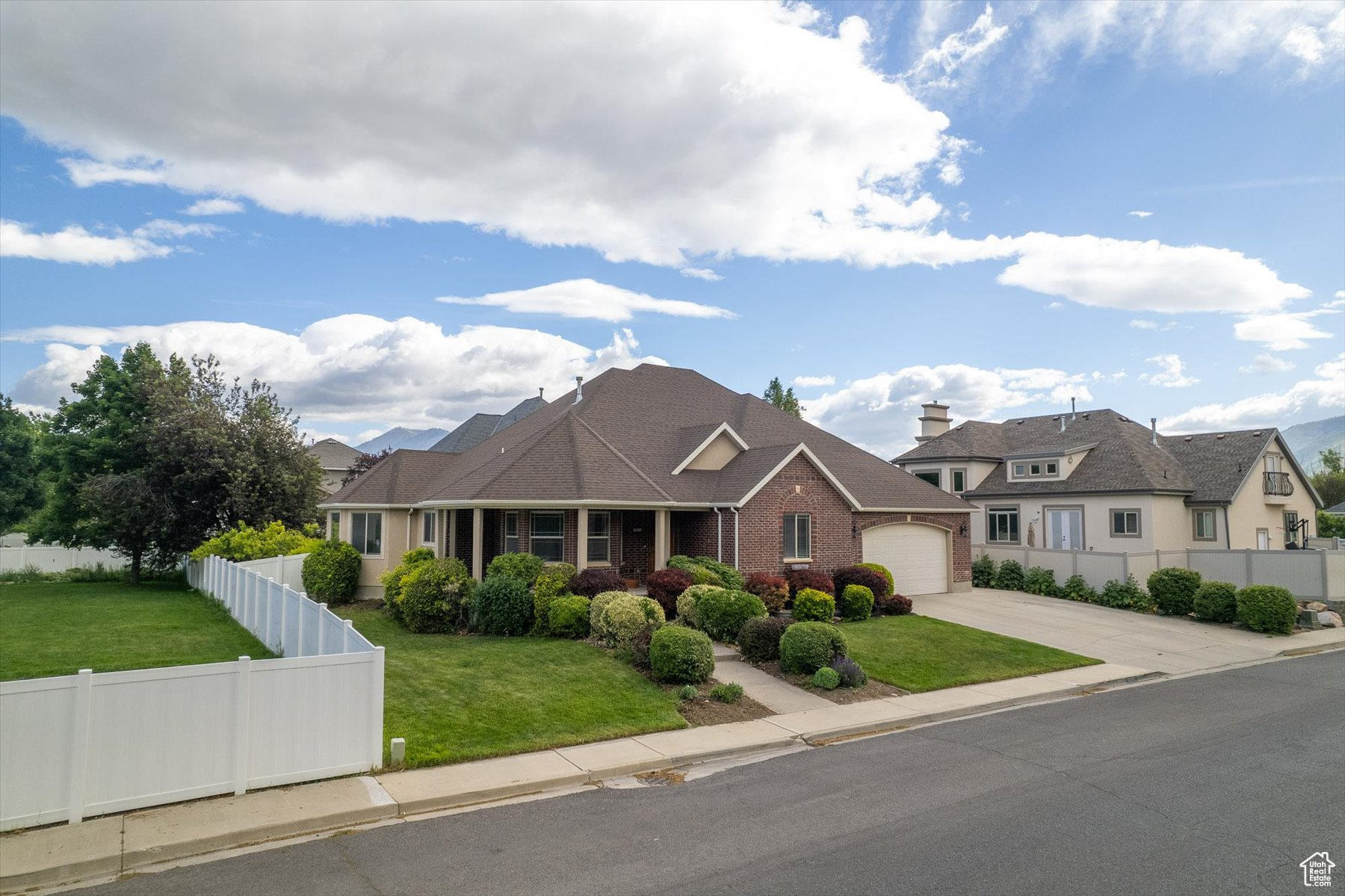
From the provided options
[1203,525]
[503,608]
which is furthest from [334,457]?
[1203,525]

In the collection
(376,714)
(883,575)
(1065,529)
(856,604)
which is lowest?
(856,604)

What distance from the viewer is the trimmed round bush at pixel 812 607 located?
1970 cm

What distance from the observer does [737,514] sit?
910 inches

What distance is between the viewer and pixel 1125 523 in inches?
1340

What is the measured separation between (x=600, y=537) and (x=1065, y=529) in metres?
23.5

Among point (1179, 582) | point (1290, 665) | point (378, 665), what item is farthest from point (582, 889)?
point (1179, 582)

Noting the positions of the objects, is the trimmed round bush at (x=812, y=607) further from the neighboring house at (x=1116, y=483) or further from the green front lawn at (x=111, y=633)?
the neighboring house at (x=1116, y=483)

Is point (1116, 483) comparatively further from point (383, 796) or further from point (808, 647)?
point (383, 796)

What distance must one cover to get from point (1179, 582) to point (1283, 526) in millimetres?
18665

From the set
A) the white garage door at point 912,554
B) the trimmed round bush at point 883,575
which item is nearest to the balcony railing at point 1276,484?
the white garage door at point 912,554

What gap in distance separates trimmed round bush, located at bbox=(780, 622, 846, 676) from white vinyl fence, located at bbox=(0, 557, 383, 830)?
8.12m

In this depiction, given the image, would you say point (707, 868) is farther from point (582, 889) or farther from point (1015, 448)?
point (1015, 448)

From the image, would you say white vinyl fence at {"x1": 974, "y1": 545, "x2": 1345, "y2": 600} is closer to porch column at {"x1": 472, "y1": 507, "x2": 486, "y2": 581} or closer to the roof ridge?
the roof ridge

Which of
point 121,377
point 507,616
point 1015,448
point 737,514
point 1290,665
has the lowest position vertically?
point 1290,665
